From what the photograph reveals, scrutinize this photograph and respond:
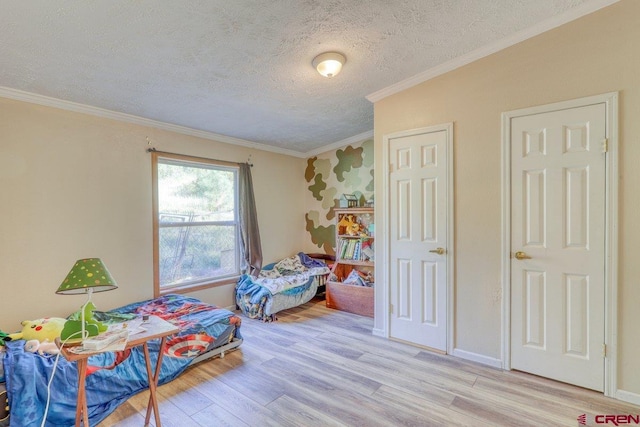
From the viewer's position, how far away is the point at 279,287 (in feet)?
12.5

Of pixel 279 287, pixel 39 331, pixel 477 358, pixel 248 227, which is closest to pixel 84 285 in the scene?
pixel 39 331

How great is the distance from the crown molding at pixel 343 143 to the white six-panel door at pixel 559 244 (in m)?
2.31

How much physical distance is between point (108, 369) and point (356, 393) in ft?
5.89

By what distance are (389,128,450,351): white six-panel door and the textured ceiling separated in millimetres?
733

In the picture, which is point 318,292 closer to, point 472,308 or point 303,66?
point 472,308

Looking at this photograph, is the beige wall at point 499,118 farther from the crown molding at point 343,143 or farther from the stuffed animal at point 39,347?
the stuffed animal at point 39,347

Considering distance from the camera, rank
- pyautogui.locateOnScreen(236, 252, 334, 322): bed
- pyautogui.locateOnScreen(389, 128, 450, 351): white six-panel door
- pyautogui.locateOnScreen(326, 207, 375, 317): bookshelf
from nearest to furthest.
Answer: pyautogui.locateOnScreen(389, 128, 450, 351): white six-panel door < pyautogui.locateOnScreen(236, 252, 334, 322): bed < pyautogui.locateOnScreen(326, 207, 375, 317): bookshelf

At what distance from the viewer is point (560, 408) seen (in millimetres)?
1988

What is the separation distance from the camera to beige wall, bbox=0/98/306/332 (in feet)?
8.27

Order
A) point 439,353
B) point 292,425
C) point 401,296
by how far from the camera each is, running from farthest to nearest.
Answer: point 401,296, point 439,353, point 292,425

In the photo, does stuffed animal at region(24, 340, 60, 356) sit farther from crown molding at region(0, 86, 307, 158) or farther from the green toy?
crown molding at region(0, 86, 307, 158)

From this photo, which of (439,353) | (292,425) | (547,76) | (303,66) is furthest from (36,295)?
(547,76)

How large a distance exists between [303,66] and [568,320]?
115 inches

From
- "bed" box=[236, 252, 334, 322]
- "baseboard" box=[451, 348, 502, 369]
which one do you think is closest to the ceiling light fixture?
"bed" box=[236, 252, 334, 322]
